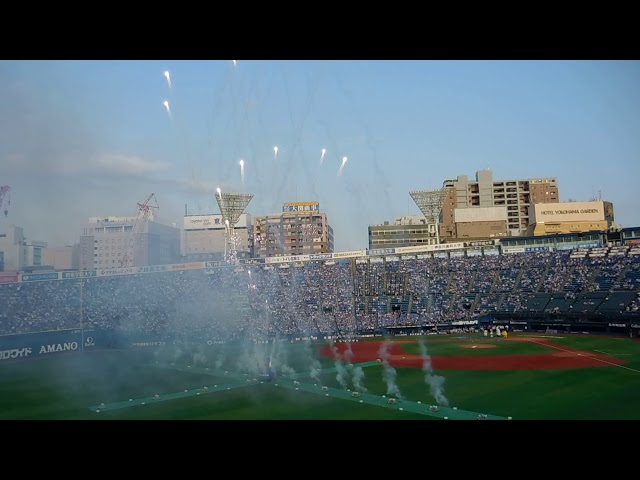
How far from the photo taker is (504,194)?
350 feet

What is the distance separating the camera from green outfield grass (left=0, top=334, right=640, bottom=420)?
19422 millimetres

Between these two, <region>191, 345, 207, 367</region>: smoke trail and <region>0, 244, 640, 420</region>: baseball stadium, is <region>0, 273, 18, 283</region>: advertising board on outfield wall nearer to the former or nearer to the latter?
<region>0, 244, 640, 420</region>: baseball stadium

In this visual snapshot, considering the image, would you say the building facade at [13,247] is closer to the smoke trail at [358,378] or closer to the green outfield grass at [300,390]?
the green outfield grass at [300,390]

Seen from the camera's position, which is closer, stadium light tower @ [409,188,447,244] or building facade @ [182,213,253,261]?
stadium light tower @ [409,188,447,244]

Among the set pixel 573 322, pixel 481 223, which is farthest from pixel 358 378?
pixel 481 223

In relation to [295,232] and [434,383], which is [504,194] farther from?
[434,383]

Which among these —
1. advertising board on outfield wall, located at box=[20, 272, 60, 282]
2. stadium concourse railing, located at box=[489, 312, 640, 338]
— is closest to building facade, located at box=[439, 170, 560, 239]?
stadium concourse railing, located at box=[489, 312, 640, 338]

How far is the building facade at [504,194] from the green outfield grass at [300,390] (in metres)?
71.8

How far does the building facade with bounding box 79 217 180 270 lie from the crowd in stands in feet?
124

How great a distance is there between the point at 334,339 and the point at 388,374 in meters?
19.4

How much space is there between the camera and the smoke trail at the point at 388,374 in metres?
22.5

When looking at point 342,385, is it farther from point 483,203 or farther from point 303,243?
point 483,203
